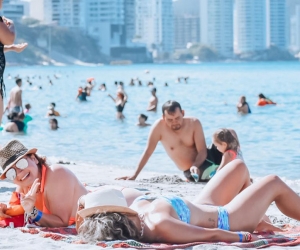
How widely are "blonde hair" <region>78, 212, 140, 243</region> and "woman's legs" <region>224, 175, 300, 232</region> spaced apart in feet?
1.92

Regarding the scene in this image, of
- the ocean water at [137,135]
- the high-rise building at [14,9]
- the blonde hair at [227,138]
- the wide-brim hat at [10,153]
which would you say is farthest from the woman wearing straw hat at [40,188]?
the high-rise building at [14,9]

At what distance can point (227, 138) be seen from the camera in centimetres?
668

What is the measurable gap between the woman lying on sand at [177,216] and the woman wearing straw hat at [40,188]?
40 cm

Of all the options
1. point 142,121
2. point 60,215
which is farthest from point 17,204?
point 142,121

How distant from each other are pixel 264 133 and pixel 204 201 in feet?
45.5

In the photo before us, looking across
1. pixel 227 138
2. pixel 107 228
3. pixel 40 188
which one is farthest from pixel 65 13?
pixel 107 228

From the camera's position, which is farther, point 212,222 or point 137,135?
point 137,135

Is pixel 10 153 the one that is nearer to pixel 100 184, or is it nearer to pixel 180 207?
pixel 180 207

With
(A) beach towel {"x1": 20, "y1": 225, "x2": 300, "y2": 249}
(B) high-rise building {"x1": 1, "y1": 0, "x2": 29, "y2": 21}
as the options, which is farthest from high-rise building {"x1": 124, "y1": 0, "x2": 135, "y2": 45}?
(A) beach towel {"x1": 20, "y1": 225, "x2": 300, "y2": 249}

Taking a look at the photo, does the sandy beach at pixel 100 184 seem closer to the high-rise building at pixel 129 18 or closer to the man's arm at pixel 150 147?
the man's arm at pixel 150 147

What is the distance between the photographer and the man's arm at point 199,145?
775 centimetres

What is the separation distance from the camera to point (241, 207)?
15.1 feet

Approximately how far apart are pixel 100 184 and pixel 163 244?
12.8ft

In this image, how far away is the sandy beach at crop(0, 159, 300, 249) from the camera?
179 inches
